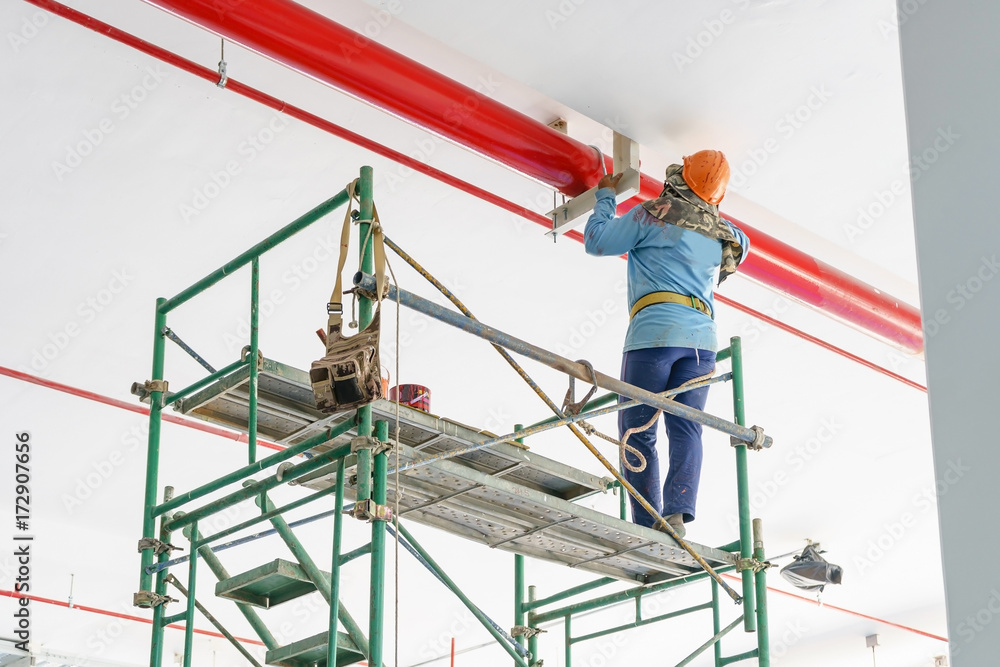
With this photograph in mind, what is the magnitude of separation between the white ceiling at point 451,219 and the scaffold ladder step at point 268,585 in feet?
9.44

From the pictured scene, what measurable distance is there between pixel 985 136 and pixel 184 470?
10340mm

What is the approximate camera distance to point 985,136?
1749 mm

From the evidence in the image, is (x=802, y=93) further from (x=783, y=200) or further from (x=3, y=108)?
(x=3, y=108)

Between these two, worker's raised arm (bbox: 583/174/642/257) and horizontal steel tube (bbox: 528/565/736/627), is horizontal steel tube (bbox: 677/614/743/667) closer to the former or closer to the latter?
horizontal steel tube (bbox: 528/565/736/627)

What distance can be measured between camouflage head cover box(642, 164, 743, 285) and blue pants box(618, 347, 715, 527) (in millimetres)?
644

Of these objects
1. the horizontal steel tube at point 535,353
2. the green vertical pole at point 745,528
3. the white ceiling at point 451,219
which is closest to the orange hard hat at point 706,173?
the white ceiling at point 451,219

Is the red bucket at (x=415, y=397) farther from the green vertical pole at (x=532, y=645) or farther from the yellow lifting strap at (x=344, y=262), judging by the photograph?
the green vertical pole at (x=532, y=645)

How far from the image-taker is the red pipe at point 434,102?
219 inches

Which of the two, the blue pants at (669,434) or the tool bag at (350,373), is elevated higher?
the blue pants at (669,434)

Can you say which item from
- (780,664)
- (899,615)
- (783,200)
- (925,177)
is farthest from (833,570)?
(925,177)

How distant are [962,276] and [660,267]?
14.7 ft

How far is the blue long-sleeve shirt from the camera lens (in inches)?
240

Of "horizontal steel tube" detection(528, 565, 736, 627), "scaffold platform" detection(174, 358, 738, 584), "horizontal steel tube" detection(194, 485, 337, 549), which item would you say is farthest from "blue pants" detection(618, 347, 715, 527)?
"horizontal steel tube" detection(194, 485, 337, 549)

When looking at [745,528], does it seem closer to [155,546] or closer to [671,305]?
[671,305]
